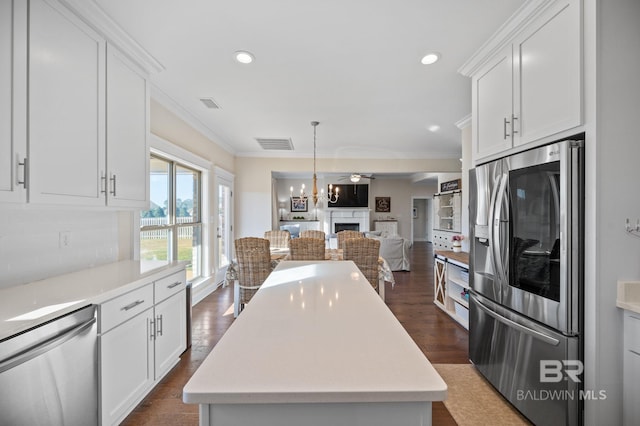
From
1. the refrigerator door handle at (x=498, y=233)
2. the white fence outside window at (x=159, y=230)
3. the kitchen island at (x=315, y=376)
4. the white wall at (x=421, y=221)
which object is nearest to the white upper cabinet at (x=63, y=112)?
the white fence outside window at (x=159, y=230)

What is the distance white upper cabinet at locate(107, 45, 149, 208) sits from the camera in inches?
76.9

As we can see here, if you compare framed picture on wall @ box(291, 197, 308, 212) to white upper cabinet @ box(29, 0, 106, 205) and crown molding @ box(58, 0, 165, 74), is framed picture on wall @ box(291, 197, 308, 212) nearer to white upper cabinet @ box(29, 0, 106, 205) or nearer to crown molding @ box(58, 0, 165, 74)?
crown molding @ box(58, 0, 165, 74)

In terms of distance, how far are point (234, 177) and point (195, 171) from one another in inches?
57.1

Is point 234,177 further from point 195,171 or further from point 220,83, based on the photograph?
point 220,83

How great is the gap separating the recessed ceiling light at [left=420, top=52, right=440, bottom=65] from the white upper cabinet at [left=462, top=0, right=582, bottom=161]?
1.14 feet

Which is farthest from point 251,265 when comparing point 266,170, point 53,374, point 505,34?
point 266,170

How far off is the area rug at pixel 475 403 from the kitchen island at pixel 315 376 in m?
1.18

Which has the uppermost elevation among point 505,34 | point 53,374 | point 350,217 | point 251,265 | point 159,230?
point 505,34

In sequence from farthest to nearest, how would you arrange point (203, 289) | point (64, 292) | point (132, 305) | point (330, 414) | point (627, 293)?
point (203, 289), point (132, 305), point (64, 292), point (627, 293), point (330, 414)

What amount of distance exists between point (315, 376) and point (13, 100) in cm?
181

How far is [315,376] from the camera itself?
2.28ft

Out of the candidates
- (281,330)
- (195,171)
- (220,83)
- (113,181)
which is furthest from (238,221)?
(281,330)

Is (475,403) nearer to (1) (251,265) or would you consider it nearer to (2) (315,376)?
(2) (315,376)

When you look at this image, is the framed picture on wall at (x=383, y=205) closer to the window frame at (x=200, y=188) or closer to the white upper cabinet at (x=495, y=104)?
the window frame at (x=200, y=188)
